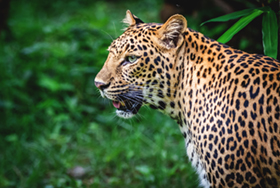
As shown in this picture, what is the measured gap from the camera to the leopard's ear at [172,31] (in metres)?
3.20

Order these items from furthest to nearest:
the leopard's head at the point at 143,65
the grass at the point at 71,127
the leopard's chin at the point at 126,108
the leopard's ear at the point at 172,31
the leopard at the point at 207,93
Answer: the grass at the point at 71,127
the leopard's chin at the point at 126,108
the leopard's head at the point at 143,65
the leopard's ear at the point at 172,31
the leopard at the point at 207,93

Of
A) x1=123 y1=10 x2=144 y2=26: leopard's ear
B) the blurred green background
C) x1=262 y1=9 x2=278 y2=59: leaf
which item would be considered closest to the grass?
the blurred green background

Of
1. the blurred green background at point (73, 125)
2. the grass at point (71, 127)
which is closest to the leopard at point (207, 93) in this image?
the blurred green background at point (73, 125)

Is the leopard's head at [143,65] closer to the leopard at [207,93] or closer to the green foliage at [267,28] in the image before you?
the leopard at [207,93]

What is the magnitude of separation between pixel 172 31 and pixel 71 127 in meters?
3.69

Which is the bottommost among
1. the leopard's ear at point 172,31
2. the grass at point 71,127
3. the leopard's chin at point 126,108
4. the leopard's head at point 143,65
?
the grass at point 71,127

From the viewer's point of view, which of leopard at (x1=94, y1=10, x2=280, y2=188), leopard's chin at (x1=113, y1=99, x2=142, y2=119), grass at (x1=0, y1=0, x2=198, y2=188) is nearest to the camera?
leopard at (x1=94, y1=10, x2=280, y2=188)

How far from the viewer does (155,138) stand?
5.97m

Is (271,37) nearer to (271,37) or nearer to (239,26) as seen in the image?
(271,37)

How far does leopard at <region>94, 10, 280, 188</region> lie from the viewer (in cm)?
282

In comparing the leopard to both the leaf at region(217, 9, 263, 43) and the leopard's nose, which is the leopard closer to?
the leopard's nose

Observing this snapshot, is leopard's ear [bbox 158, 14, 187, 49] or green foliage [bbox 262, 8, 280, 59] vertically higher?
green foliage [bbox 262, 8, 280, 59]

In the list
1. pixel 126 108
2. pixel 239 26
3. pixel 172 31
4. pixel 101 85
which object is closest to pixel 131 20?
pixel 172 31

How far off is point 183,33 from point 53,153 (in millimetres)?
3354
